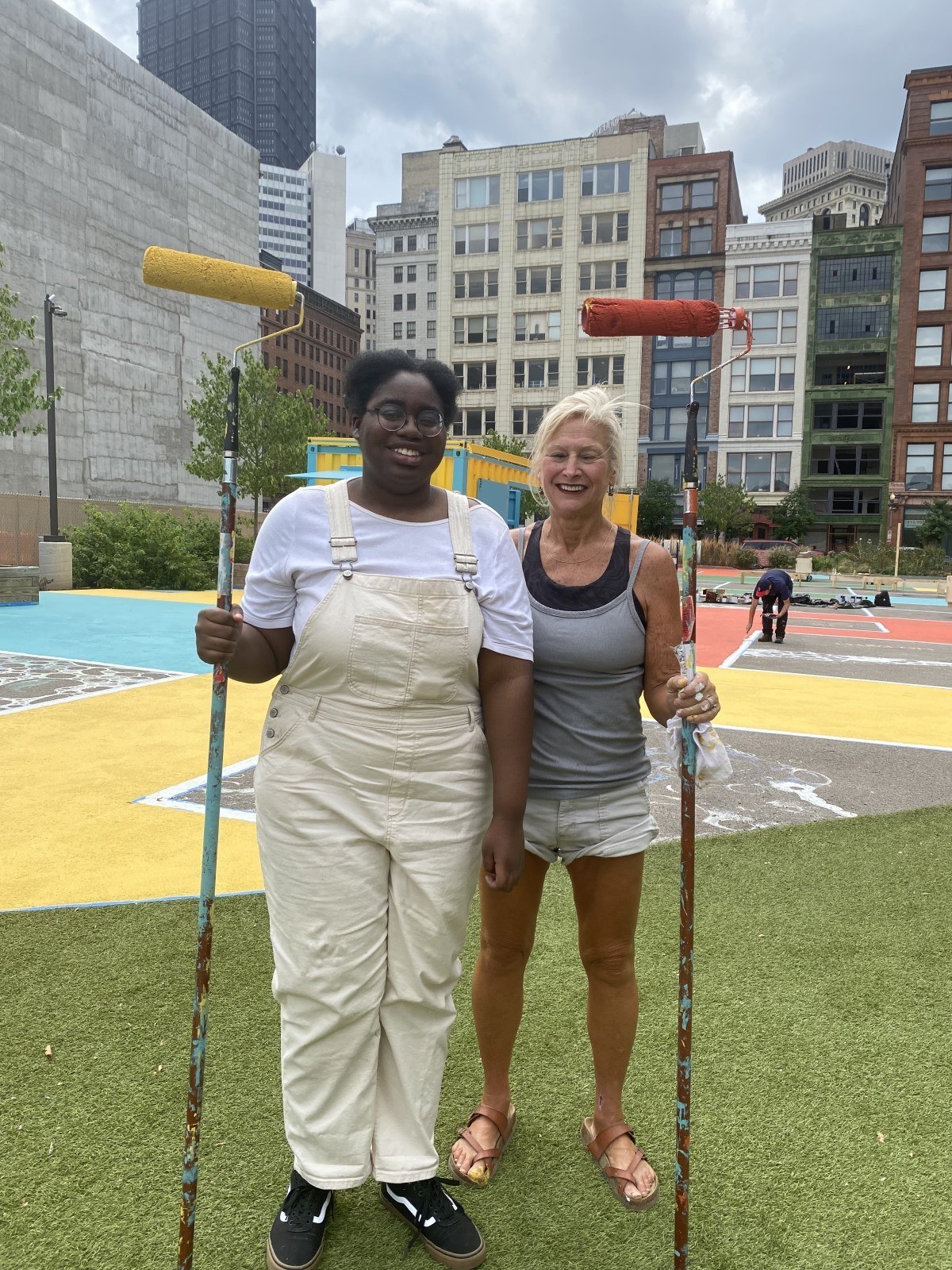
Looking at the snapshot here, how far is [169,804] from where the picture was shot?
6.04 m

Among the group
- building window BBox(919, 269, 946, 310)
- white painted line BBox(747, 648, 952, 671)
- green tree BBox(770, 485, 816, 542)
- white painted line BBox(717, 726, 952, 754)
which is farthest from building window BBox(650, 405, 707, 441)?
white painted line BBox(717, 726, 952, 754)

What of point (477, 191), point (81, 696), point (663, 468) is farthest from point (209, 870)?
point (477, 191)

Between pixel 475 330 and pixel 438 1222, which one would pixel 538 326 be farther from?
pixel 438 1222

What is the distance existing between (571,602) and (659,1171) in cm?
163

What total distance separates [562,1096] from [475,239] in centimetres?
6318

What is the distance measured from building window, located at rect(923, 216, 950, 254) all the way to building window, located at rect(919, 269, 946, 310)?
1199 mm

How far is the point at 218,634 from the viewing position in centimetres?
219

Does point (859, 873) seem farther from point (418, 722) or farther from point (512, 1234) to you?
point (418, 722)

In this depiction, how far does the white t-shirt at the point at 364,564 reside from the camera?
224 centimetres

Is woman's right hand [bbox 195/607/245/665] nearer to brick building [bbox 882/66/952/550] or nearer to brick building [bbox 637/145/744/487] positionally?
brick building [bbox 637/145/744/487]

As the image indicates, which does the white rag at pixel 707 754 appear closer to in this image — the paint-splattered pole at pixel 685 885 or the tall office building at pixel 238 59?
the paint-splattered pole at pixel 685 885

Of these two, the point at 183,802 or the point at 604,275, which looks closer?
the point at 183,802

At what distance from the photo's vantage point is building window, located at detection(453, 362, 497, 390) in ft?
199

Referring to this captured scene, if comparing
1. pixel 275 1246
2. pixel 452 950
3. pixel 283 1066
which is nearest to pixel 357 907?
pixel 452 950
